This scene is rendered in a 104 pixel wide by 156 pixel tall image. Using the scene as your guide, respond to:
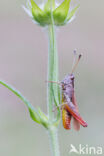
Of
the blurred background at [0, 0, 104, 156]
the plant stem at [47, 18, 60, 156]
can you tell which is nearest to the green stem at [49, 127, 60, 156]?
the plant stem at [47, 18, 60, 156]

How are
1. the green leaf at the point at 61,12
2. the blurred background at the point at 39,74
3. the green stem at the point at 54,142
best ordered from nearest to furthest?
the green stem at the point at 54,142 → the green leaf at the point at 61,12 → the blurred background at the point at 39,74

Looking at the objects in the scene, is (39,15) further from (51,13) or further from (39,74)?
(39,74)

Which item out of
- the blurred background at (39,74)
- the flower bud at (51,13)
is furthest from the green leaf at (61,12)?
the blurred background at (39,74)

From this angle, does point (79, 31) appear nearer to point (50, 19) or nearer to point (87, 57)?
point (87, 57)

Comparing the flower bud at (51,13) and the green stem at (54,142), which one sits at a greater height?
the flower bud at (51,13)

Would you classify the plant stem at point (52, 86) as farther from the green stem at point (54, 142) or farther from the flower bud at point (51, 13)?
the flower bud at point (51, 13)

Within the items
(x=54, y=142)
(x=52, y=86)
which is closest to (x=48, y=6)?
(x=52, y=86)
